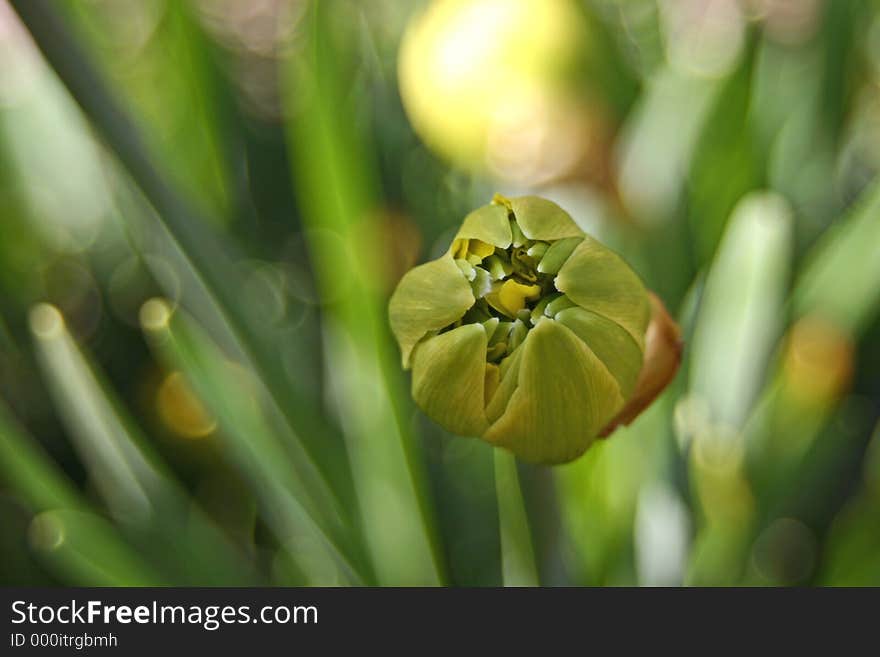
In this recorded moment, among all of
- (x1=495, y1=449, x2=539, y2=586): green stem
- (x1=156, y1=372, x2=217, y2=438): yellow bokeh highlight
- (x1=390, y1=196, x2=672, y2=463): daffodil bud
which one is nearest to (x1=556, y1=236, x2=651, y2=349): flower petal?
(x1=390, y1=196, x2=672, y2=463): daffodil bud

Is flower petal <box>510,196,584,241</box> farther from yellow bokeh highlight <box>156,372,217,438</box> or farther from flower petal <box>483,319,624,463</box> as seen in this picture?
yellow bokeh highlight <box>156,372,217,438</box>

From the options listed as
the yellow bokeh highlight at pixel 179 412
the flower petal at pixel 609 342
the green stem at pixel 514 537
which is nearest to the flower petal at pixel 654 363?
the flower petal at pixel 609 342

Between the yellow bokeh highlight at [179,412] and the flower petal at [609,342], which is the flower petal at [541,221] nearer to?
the flower petal at [609,342]

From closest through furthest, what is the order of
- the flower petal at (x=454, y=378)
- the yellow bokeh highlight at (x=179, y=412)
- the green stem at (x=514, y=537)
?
the flower petal at (x=454, y=378) < the green stem at (x=514, y=537) < the yellow bokeh highlight at (x=179, y=412)

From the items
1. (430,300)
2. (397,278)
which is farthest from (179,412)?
(430,300)

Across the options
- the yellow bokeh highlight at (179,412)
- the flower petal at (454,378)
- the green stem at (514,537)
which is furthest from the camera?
the yellow bokeh highlight at (179,412)

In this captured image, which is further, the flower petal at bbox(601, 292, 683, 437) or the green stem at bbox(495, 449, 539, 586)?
the green stem at bbox(495, 449, 539, 586)

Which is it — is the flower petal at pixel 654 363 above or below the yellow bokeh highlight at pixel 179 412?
below

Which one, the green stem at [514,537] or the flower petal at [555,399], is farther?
the green stem at [514,537]

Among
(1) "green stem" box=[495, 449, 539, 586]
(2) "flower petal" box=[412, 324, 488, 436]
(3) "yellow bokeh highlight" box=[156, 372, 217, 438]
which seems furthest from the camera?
(3) "yellow bokeh highlight" box=[156, 372, 217, 438]
